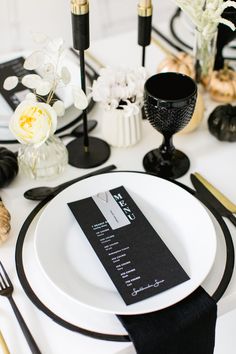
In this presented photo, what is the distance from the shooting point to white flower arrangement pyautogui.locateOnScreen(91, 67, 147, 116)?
0.83 m

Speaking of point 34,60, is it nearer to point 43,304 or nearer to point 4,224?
point 4,224

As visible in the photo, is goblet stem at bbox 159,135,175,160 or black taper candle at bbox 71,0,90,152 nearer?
black taper candle at bbox 71,0,90,152

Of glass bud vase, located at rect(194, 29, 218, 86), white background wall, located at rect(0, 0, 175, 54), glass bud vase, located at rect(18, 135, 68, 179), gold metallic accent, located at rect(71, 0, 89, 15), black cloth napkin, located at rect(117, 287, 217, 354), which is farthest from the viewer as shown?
white background wall, located at rect(0, 0, 175, 54)

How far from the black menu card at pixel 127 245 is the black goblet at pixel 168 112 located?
4.6 inches

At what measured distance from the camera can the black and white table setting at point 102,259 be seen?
2.05 ft

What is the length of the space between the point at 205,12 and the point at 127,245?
43 centimetres

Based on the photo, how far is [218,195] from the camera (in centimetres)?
81

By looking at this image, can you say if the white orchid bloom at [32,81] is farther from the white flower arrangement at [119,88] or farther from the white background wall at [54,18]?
the white background wall at [54,18]

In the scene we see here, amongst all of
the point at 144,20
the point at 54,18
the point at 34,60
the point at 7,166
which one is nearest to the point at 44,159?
the point at 7,166

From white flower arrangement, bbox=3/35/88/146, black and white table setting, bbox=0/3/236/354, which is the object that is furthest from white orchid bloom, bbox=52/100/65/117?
black and white table setting, bbox=0/3/236/354

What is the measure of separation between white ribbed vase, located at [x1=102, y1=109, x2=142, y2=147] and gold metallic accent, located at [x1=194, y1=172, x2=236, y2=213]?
134 millimetres

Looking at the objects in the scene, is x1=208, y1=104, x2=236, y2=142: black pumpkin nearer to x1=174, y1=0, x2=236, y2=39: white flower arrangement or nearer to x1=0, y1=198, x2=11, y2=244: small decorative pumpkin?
x1=174, y1=0, x2=236, y2=39: white flower arrangement

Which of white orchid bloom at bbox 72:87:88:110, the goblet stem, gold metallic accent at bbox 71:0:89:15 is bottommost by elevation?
the goblet stem

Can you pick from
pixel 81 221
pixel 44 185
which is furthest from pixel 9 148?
pixel 81 221
